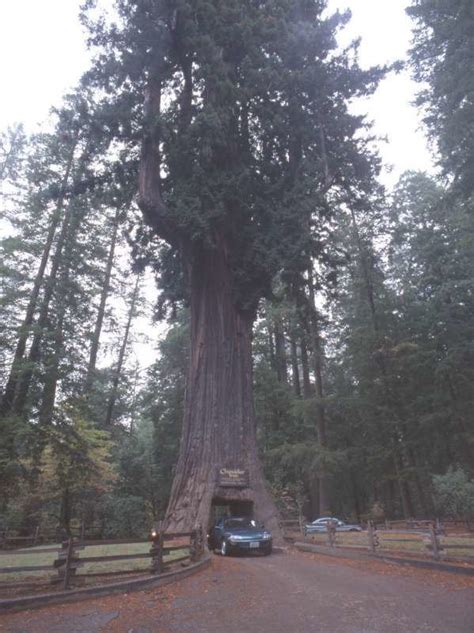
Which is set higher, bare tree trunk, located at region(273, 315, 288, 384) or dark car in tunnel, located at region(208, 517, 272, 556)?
→ bare tree trunk, located at region(273, 315, 288, 384)

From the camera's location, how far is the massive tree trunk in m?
14.5

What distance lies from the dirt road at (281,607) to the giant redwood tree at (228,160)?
5.64 m

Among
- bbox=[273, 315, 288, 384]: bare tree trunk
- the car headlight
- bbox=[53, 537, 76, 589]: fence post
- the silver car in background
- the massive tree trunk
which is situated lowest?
bbox=[53, 537, 76, 589]: fence post

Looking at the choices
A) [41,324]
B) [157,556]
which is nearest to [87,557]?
[157,556]

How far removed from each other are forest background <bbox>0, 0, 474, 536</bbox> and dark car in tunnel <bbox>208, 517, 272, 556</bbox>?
4.53 m

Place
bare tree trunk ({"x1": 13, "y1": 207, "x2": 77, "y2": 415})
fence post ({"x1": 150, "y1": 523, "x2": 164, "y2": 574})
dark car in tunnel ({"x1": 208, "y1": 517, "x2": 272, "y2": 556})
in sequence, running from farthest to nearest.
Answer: bare tree trunk ({"x1": 13, "y1": 207, "x2": 77, "y2": 415}) < dark car in tunnel ({"x1": 208, "y1": 517, "x2": 272, "y2": 556}) < fence post ({"x1": 150, "y1": 523, "x2": 164, "y2": 574})

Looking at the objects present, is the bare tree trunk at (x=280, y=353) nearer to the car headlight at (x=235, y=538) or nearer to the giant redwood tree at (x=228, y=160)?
the giant redwood tree at (x=228, y=160)

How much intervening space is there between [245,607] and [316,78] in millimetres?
17024

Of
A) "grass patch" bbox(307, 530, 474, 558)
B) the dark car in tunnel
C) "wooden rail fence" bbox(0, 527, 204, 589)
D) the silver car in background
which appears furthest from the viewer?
the silver car in background

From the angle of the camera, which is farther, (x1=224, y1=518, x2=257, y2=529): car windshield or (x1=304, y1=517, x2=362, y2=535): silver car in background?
(x1=304, y1=517, x2=362, y2=535): silver car in background

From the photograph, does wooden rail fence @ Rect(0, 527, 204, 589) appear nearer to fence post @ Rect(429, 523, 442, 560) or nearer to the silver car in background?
fence post @ Rect(429, 523, 442, 560)

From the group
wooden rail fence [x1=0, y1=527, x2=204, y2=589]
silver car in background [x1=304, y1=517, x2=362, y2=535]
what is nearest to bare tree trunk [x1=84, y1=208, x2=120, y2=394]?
silver car in background [x1=304, y1=517, x2=362, y2=535]

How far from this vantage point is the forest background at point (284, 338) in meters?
18.1

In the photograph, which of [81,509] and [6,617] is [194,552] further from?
[81,509]
